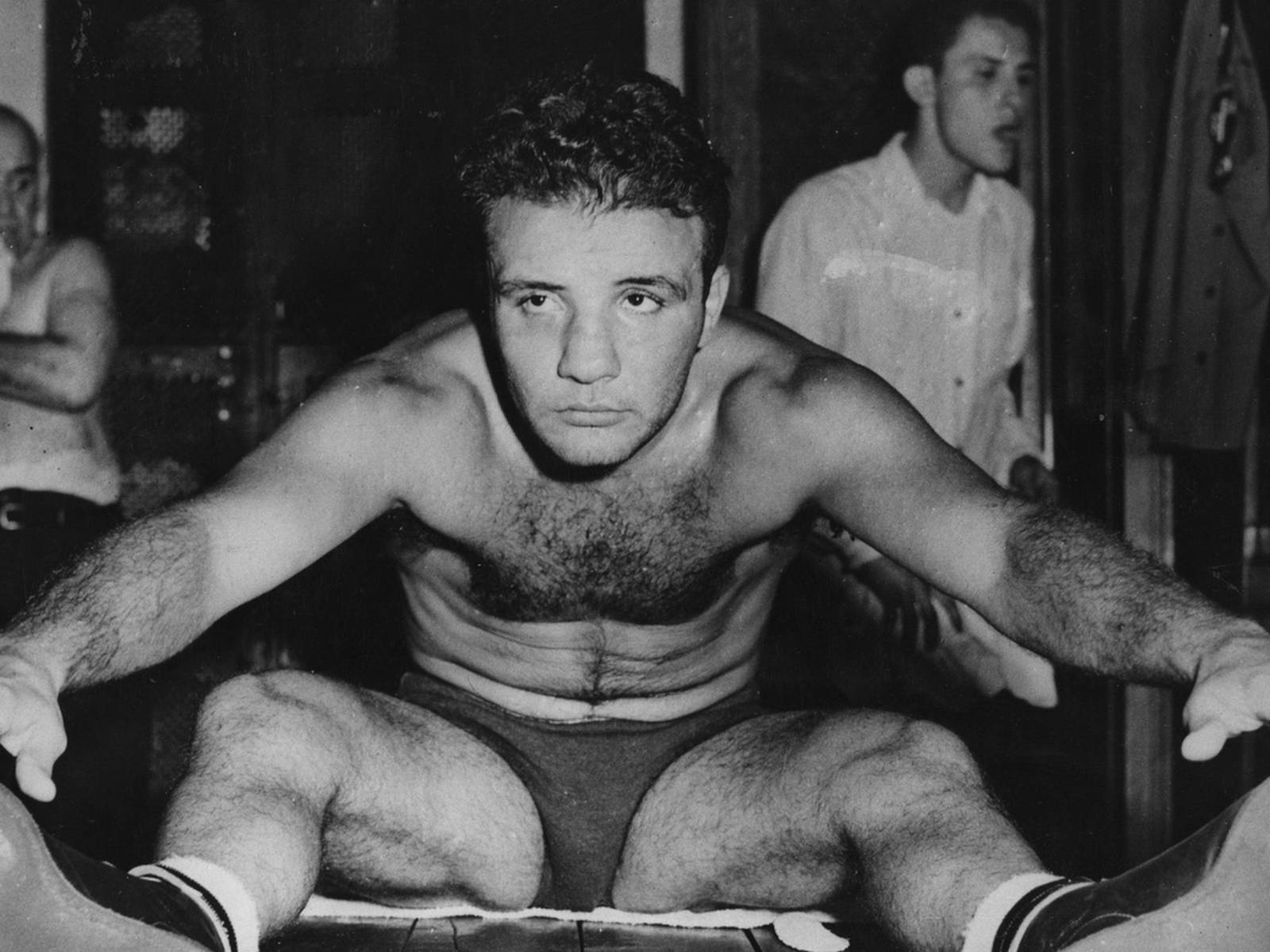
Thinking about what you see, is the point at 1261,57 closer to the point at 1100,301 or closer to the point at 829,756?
the point at 1100,301

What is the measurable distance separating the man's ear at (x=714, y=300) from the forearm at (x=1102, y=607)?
1.46ft

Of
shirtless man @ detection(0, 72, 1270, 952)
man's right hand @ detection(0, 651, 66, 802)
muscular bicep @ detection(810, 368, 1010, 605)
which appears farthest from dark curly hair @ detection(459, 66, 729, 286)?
man's right hand @ detection(0, 651, 66, 802)

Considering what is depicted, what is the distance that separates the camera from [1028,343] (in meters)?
2.90

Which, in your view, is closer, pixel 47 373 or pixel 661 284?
pixel 661 284

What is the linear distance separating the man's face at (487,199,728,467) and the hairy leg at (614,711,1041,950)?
1.23 ft

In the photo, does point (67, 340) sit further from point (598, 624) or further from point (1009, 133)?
point (1009, 133)

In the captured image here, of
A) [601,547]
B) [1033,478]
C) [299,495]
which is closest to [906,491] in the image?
[601,547]

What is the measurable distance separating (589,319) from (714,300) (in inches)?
9.6

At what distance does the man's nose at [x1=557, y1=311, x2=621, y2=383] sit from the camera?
1334 millimetres

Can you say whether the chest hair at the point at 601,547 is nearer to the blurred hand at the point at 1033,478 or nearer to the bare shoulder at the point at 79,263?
the blurred hand at the point at 1033,478

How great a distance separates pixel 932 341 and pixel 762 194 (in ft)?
1.58

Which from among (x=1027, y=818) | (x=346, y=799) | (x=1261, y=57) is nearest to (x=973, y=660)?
(x=1027, y=818)

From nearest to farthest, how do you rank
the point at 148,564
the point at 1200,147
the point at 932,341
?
the point at 148,564
the point at 1200,147
the point at 932,341

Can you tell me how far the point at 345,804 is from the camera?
1354mm
